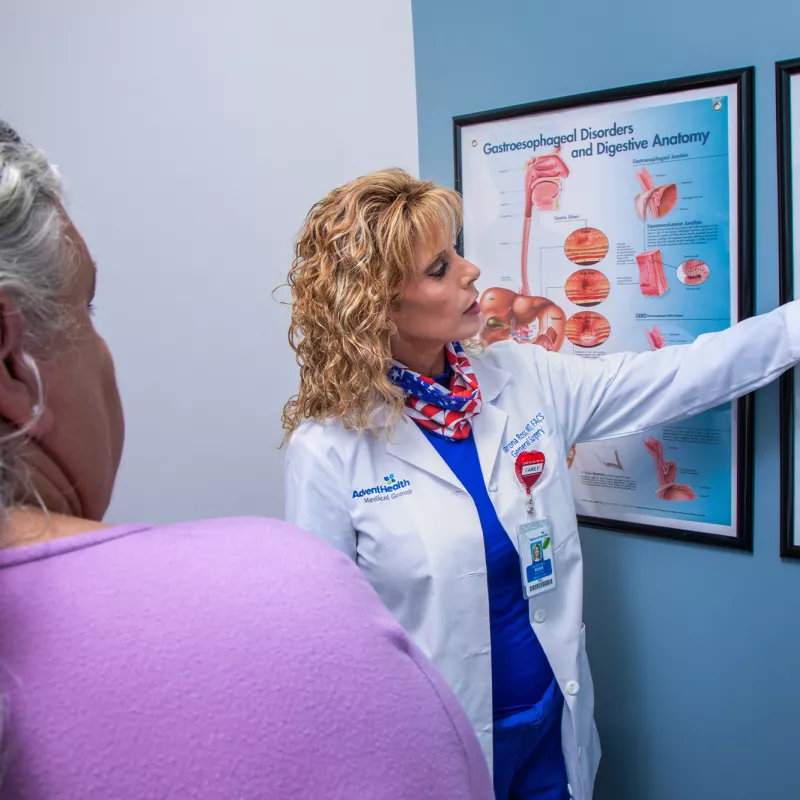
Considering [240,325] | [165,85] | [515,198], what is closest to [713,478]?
[515,198]

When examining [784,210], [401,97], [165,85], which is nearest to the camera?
[784,210]

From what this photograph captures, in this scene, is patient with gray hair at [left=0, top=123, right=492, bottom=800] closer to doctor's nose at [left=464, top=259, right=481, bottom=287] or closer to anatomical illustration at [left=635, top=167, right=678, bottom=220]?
doctor's nose at [left=464, top=259, right=481, bottom=287]

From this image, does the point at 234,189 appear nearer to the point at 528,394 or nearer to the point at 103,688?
the point at 528,394

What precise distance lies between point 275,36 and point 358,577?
1.63 metres

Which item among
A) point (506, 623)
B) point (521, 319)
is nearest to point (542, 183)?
point (521, 319)

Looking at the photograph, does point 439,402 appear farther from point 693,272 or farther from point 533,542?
point 693,272

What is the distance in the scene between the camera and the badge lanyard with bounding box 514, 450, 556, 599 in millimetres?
1335

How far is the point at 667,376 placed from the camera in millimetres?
1346

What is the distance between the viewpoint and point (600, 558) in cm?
161

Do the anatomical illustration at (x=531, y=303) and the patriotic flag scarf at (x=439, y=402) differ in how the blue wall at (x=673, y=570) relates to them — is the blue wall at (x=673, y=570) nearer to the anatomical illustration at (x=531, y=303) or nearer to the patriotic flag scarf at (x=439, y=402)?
the anatomical illustration at (x=531, y=303)

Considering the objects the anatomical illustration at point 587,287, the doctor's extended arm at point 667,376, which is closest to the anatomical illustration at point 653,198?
the anatomical illustration at point 587,287

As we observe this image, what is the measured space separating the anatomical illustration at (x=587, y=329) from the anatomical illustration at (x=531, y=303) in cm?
2

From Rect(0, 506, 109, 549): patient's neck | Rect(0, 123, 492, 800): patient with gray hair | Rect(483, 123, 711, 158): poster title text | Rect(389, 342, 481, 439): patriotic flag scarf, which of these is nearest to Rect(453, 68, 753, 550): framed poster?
Rect(483, 123, 711, 158): poster title text

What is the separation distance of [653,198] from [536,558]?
2.25 feet
